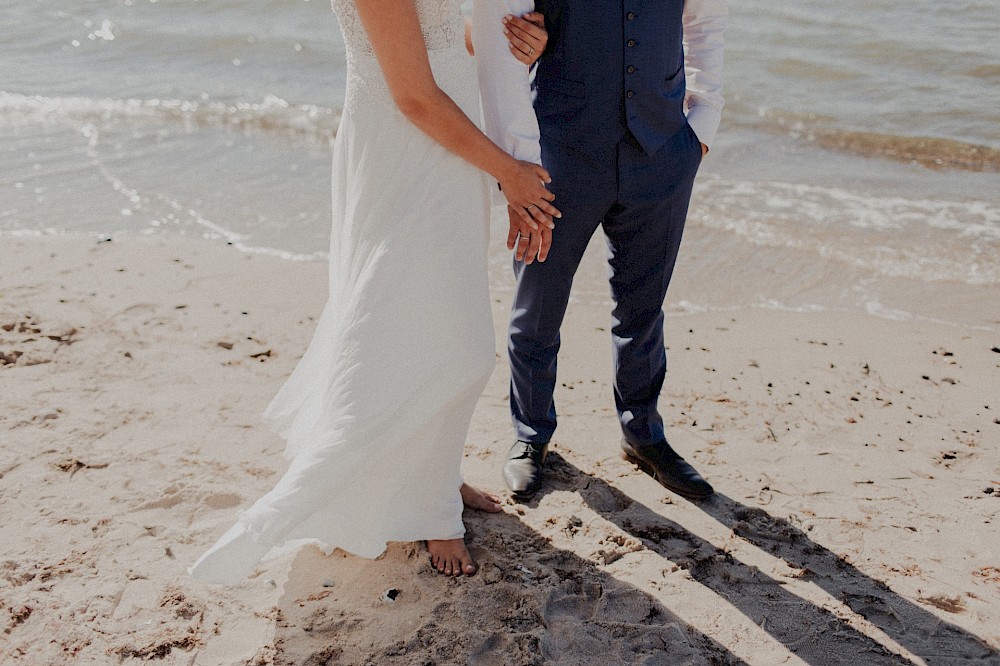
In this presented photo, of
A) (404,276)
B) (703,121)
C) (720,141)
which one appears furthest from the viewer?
(720,141)

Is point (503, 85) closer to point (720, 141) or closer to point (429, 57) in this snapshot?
point (429, 57)

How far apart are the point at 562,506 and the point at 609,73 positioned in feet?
5.17

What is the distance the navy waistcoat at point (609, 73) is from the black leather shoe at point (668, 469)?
121 cm

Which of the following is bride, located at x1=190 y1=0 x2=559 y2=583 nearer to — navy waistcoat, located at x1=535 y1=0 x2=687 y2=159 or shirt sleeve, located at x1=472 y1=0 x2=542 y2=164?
shirt sleeve, located at x1=472 y1=0 x2=542 y2=164

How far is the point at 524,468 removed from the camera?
3596mm

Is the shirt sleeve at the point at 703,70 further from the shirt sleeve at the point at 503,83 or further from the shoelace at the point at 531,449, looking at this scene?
the shoelace at the point at 531,449

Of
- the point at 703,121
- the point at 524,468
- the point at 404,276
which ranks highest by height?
the point at 703,121

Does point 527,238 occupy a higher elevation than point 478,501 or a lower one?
higher

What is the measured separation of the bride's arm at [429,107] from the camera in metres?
2.50

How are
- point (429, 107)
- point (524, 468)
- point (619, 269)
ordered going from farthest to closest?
point (524, 468)
point (619, 269)
point (429, 107)

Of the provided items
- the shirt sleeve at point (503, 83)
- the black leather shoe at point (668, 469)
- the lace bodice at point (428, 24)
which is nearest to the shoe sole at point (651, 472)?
the black leather shoe at point (668, 469)

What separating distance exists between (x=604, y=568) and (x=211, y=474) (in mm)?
1545

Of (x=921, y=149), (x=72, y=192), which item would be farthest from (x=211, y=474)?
(x=921, y=149)

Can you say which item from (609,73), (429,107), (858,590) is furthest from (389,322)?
(858,590)
